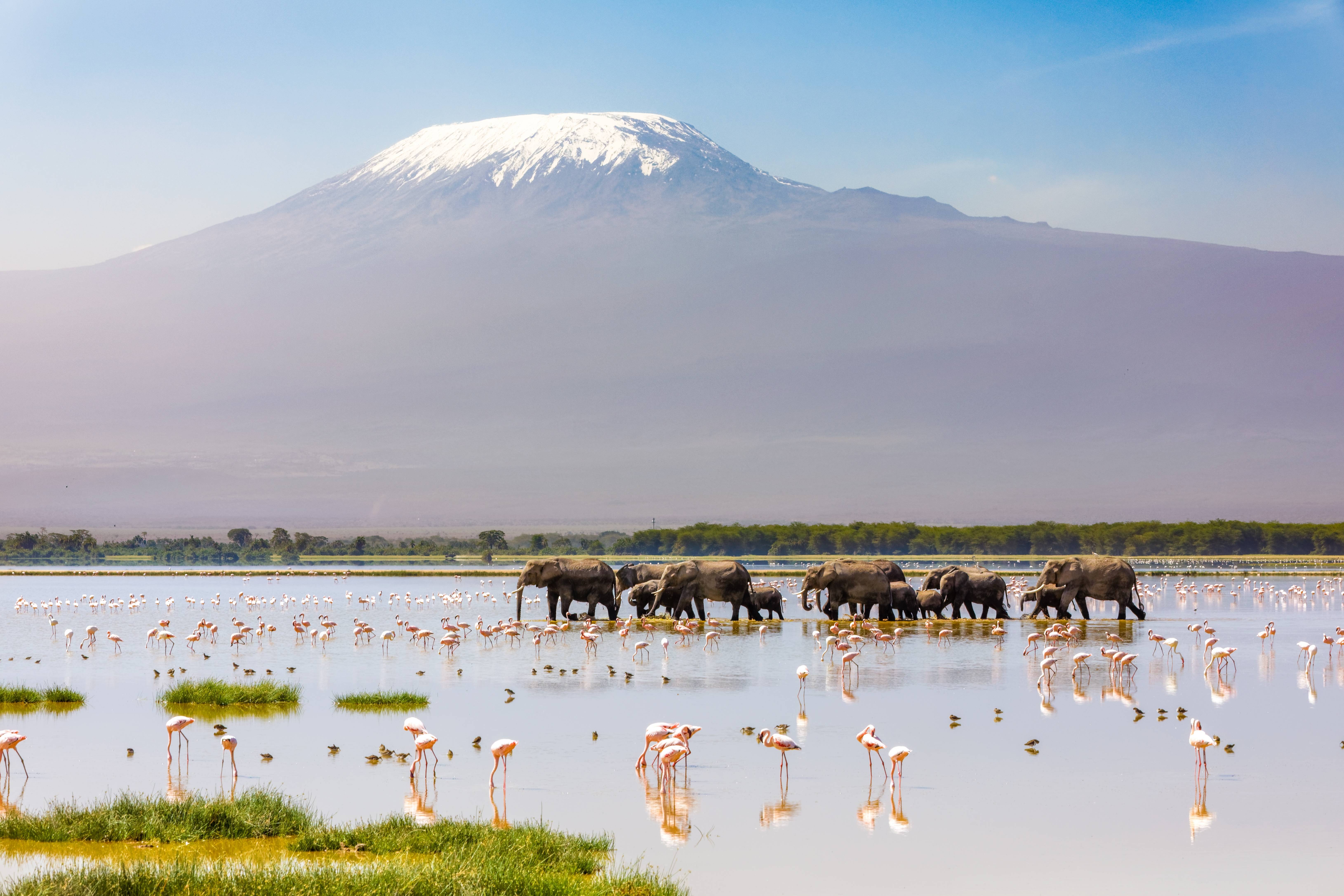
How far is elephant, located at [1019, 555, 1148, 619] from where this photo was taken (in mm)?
45844

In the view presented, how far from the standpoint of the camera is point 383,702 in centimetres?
2200

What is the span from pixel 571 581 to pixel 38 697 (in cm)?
2647

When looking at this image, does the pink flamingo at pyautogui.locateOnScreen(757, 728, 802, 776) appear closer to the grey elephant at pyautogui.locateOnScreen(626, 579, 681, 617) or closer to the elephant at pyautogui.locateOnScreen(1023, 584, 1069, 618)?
the grey elephant at pyautogui.locateOnScreen(626, 579, 681, 617)

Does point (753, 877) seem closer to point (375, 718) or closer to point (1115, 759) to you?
point (1115, 759)

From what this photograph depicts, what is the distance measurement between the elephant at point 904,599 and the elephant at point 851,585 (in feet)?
4.03

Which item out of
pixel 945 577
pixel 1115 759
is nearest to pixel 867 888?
pixel 1115 759

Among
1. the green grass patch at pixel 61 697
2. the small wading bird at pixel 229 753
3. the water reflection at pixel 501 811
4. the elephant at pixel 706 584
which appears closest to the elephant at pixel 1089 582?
the elephant at pixel 706 584

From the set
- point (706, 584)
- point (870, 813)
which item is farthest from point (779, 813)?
point (706, 584)

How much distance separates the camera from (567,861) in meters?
11.1

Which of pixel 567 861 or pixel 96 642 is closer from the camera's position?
pixel 567 861

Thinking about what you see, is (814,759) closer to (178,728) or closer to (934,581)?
(178,728)

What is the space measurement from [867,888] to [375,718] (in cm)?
1241

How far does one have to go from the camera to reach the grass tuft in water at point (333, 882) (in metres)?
9.52

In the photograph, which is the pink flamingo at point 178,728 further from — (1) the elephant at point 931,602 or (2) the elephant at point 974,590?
(2) the elephant at point 974,590
